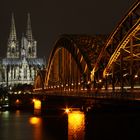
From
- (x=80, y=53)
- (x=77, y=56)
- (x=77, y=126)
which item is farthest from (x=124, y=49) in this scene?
(x=77, y=56)

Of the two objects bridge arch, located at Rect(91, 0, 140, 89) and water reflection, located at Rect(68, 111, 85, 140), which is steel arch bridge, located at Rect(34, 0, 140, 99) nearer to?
bridge arch, located at Rect(91, 0, 140, 89)

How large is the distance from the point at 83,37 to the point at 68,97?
74.2ft

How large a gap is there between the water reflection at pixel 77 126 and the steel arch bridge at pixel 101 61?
9.84 feet

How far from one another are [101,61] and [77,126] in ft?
41.7

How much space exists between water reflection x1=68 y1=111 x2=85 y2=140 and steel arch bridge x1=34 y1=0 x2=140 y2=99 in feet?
9.84

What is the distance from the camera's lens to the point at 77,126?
51500 millimetres

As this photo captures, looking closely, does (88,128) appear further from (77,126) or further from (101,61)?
(77,126)

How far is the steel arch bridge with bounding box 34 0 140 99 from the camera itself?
45281 mm

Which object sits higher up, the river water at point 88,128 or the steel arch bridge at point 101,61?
the steel arch bridge at point 101,61

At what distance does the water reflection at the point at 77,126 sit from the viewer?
50553 millimetres

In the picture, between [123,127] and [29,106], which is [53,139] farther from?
[29,106]

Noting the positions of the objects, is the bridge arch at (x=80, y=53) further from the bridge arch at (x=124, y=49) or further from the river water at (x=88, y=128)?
the bridge arch at (x=124, y=49)

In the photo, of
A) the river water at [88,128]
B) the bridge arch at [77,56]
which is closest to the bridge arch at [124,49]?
the river water at [88,128]

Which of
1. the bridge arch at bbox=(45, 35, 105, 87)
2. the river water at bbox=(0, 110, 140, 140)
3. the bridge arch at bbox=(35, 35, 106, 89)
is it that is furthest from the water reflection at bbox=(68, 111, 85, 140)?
the bridge arch at bbox=(45, 35, 105, 87)
